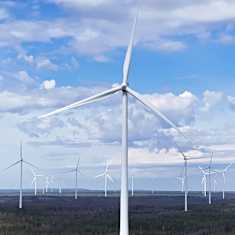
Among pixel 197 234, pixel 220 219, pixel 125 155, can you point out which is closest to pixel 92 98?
pixel 125 155

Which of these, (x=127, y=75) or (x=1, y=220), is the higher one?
(x=127, y=75)

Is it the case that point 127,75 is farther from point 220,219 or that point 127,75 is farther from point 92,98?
point 220,219

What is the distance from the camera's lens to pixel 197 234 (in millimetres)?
90312

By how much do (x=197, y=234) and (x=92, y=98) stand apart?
180 feet

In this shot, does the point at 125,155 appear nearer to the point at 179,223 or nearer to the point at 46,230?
the point at 46,230

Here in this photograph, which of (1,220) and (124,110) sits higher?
(124,110)

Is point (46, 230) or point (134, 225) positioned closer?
point (46, 230)

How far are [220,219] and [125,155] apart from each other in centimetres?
8569

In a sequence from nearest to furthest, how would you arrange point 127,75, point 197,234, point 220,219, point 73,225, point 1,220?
point 127,75 → point 197,234 → point 73,225 → point 1,220 → point 220,219

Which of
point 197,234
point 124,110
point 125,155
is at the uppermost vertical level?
point 124,110

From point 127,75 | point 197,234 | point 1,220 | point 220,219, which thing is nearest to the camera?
point 127,75

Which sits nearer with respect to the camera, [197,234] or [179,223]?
[197,234]

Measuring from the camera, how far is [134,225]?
105250 mm

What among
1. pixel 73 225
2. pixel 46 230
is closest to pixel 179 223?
pixel 73 225
